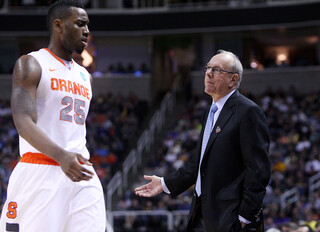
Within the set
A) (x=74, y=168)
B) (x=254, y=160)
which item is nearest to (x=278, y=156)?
(x=254, y=160)

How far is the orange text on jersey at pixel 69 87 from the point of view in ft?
14.3

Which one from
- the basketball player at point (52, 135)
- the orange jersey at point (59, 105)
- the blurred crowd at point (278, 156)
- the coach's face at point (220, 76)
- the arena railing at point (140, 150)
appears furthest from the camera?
the arena railing at point (140, 150)

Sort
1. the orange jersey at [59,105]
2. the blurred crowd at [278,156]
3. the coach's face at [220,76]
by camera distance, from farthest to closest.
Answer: the blurred crowd at [278,156], the coach's face at [220,76], the orange jersey at [59,105]

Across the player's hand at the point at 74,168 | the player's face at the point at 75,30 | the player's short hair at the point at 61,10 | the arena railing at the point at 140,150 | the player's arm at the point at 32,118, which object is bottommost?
the arena railing at the point at 140,150

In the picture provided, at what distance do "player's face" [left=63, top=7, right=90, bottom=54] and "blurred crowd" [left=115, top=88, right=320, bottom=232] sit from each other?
914 cm

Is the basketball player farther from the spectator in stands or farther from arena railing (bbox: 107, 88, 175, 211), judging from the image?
arena railing (bbox: 107, 88, 175, 211)

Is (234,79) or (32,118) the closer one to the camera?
(32,118)

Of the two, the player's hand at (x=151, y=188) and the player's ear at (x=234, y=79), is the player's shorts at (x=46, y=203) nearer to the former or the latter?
the player's hand at (x=151, y=188)

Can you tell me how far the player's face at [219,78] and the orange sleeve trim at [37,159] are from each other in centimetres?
148

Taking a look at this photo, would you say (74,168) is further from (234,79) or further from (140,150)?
(140,150)

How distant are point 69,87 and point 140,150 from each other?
59.0ft

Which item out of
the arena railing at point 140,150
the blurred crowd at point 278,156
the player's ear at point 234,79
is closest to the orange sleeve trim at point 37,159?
the player's ear at point 234,79

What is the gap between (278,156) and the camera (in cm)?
1784

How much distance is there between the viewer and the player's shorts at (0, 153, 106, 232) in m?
4.19
